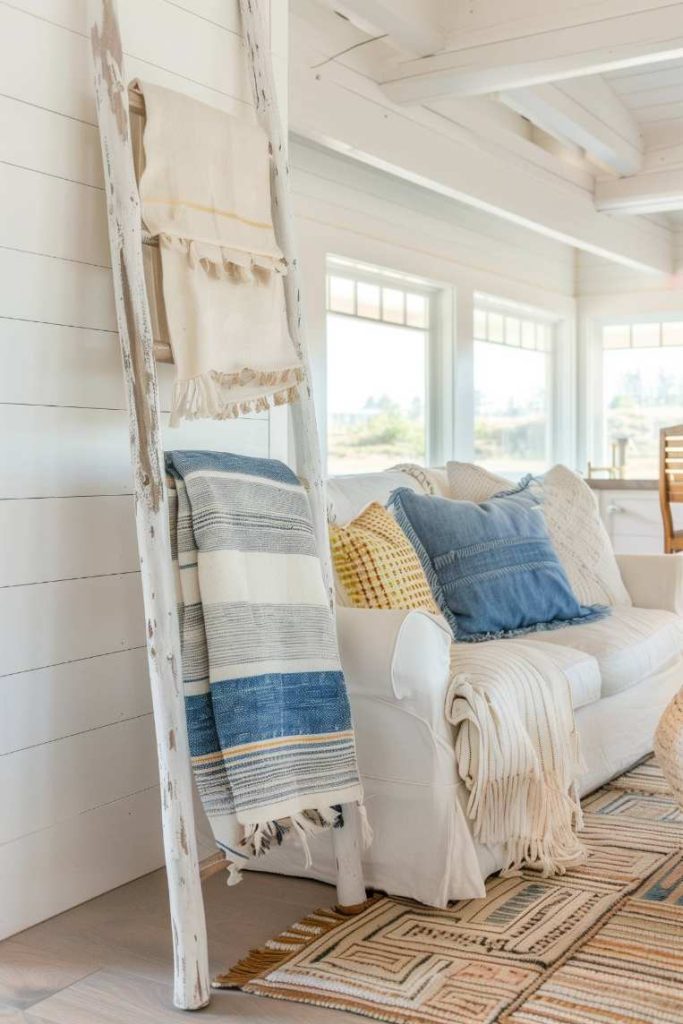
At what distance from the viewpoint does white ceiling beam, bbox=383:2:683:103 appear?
3586mm

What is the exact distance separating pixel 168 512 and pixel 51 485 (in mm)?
285

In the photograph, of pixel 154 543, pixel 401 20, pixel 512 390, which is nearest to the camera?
pixel 154 543

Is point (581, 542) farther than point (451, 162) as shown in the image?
No

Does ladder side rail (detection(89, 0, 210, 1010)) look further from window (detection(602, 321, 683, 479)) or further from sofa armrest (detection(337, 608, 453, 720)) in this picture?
window (detection(602, 321, 683, 479))

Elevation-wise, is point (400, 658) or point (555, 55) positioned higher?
point (555, 55)

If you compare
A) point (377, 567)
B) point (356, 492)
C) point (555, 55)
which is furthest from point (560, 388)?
point (377, 567)

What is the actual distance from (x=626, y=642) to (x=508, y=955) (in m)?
1.35

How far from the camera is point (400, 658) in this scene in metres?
2.39

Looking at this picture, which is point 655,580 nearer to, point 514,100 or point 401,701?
point 401,701

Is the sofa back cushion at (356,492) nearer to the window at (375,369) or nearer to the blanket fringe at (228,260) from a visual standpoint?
the blanket fringe at (228,260)

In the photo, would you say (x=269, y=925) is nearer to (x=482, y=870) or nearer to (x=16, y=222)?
(x=482, y=870)

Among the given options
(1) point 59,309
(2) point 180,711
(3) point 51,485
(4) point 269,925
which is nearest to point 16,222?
(1) point 59,309

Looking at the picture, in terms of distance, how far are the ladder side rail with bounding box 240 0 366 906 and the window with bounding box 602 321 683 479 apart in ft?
16.0

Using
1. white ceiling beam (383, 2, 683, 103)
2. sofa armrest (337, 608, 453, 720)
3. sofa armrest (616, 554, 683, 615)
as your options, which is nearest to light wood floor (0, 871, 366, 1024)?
sofa armrest (337, 608, 453, 720)
